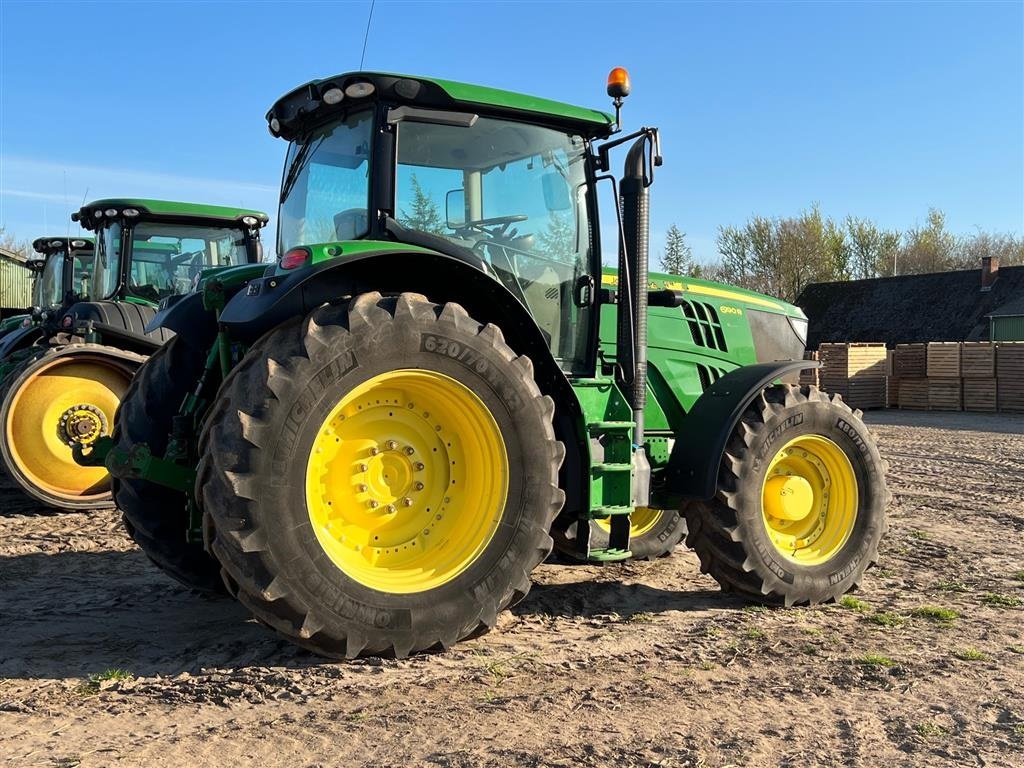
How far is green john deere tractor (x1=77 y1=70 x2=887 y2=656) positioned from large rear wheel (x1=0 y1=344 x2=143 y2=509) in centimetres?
383

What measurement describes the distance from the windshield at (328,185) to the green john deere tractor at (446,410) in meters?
0.02

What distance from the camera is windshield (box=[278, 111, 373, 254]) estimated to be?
428 centimetres

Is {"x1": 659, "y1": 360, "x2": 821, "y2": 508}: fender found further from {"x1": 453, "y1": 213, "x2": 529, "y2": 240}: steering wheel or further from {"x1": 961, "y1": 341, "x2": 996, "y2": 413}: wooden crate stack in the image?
{"x1": 961, "y1": 341, "x2": 996, "y2": 413}: wooden crate stack

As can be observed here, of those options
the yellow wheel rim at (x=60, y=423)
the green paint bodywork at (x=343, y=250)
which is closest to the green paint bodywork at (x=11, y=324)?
the yellow wheel rim at (x=60, y=423)

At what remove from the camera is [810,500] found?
5105mm

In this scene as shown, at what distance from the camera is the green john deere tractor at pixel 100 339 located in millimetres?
8180

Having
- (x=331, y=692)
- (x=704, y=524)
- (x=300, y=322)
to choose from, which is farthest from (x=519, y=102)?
(x=331, y=692)

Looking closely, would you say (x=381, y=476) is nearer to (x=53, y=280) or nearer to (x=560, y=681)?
(x=560, y=681)

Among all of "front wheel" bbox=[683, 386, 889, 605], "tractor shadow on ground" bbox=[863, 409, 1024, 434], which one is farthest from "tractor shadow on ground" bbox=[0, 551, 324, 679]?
"tractor shadow on ground" bbox=[863, 409, 1024, 434]

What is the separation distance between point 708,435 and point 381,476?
1.82 meters

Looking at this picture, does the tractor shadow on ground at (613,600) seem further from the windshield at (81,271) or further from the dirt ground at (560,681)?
the windshield at (81,271)

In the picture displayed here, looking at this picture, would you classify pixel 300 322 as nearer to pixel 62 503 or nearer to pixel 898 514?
pixel 62 503

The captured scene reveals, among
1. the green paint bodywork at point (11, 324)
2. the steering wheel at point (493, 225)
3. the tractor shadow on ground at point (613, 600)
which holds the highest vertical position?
the green paint bodywork at point (11, 324)

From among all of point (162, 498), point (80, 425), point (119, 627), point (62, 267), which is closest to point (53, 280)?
point (62, 267)
